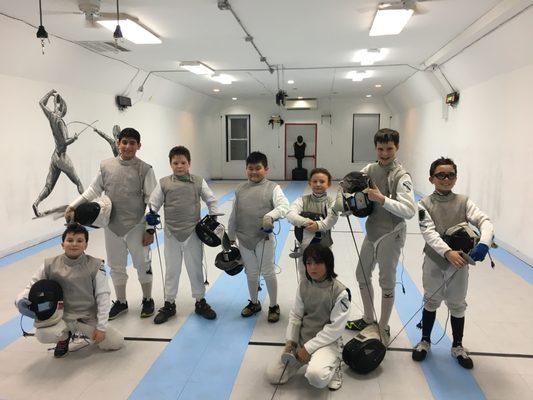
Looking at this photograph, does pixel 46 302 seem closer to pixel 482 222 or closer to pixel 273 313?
pixel 273 313

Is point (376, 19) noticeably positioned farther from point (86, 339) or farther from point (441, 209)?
point (86, 339)

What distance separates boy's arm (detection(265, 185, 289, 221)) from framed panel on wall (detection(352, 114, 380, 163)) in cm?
1118

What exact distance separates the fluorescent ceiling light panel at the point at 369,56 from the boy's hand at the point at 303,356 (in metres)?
5.23

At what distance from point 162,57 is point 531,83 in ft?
18.0

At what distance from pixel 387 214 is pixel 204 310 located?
176 centimetres

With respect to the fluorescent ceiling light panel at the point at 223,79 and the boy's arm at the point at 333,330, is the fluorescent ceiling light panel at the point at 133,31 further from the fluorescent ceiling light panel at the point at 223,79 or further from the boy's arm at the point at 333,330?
the boy's arm at the point at 333,330

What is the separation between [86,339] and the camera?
2.91 metres

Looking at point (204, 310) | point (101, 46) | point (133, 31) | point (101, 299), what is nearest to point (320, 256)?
point (204, 310)

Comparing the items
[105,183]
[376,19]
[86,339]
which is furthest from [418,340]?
[376,19]

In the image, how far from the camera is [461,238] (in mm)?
2402

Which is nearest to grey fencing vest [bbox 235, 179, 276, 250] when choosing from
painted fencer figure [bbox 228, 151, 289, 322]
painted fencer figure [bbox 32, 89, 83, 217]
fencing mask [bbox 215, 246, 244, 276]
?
painted fencer figure [bbox 228, 151, 289, 322]

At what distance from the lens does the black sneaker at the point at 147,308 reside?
332 centimetres

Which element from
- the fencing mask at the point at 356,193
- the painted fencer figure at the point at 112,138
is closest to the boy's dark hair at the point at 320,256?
the fencing mask at the point at 356,193

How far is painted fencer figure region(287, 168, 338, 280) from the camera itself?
286 centimetres
